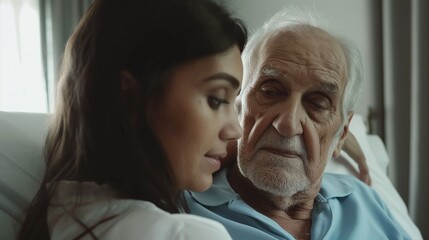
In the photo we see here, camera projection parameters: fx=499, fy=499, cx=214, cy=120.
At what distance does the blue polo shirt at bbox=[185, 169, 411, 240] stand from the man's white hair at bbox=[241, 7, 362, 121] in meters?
0.25

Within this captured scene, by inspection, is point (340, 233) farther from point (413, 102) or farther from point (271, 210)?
point (413, 102)

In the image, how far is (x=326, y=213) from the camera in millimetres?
1405

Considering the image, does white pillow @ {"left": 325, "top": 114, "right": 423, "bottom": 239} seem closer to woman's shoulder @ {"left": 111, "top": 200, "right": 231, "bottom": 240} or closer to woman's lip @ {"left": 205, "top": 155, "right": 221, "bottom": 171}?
woman's lip @ {"left": 205, "top": 155, "right": 221, "bottom": 171}

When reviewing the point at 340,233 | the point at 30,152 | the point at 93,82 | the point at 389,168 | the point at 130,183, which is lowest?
the point at 389,168

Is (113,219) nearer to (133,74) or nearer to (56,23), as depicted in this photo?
(133,74)

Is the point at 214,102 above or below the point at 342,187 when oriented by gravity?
above

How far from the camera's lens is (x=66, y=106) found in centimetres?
81

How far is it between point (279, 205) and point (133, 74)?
76 cm

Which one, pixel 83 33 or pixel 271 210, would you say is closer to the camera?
pixel 83 33

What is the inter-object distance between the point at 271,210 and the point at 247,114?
0.27m

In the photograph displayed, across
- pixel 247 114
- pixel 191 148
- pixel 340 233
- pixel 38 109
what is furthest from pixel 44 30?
pixel 191 148

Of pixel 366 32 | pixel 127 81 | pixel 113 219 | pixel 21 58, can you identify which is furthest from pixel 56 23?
pixel 113 219

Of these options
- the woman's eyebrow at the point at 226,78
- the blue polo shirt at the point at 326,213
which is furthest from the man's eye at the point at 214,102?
the blue polo shirt at the point at 326,213

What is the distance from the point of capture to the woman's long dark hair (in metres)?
0.73
